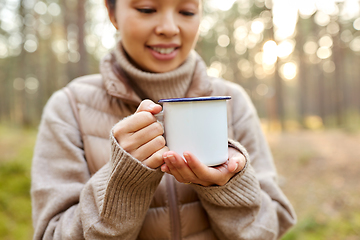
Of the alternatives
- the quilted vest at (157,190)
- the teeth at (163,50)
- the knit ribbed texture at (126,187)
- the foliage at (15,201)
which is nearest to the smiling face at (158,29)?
the teeth at (163,50)

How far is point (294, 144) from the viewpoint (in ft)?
29.9

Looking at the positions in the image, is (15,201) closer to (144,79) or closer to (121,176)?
(144,79)

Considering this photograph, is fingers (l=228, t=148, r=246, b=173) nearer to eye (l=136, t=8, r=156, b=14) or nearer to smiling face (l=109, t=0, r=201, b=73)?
smiling face (l=109, t=0, r=201, b=73)

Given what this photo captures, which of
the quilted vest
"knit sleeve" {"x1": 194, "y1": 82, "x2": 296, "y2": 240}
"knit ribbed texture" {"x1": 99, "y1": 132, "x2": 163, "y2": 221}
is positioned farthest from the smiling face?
"knit ribbed texture" {"x1": 99, "y1": 132, "x2": 163, "y2": 221}

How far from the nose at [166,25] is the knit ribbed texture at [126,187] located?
61 centimetres

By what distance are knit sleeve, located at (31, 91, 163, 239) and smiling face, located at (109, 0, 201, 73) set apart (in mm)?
505

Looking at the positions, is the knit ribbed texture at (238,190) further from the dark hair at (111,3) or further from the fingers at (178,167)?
the dark hair at (111,3)

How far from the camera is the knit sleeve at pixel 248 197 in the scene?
3.65ft

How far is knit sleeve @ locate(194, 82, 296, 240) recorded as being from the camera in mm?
1111

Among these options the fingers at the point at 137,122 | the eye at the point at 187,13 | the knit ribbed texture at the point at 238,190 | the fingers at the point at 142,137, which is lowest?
the knit ribbed texture at the point at 238,190

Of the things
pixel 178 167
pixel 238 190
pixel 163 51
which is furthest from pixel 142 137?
pixel 163 51

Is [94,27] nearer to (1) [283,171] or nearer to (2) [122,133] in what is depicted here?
(1) [283,171]

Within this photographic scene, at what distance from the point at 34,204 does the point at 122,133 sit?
0.72 meters

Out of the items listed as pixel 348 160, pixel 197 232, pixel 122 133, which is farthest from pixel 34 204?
pixel 348 160
